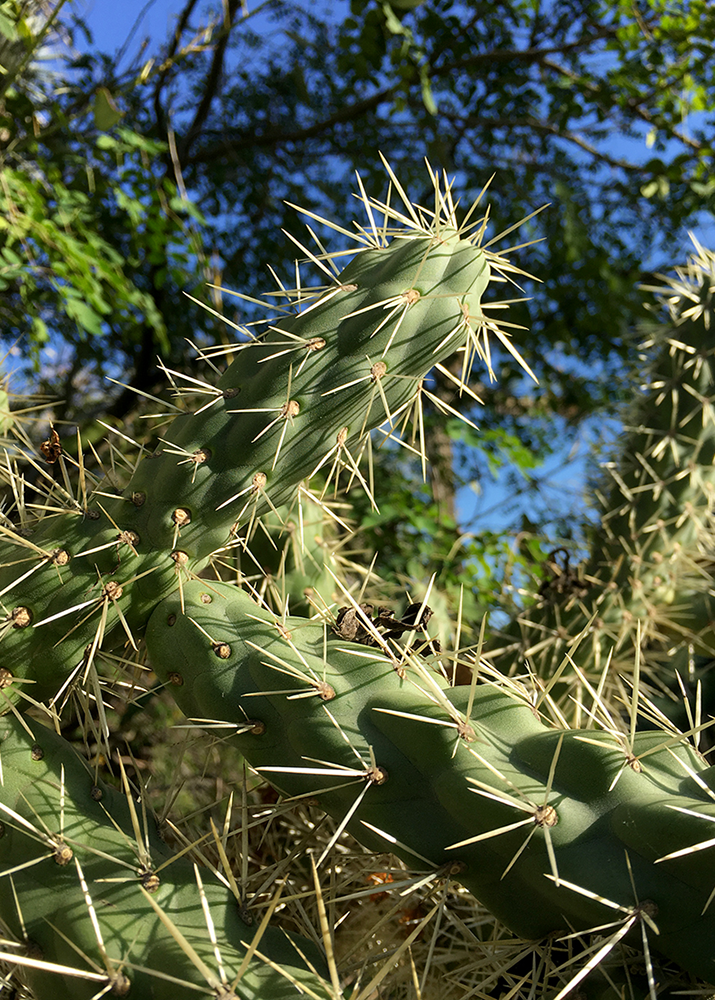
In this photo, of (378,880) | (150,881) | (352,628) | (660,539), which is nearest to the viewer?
(150,881)

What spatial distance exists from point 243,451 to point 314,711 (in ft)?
1.16

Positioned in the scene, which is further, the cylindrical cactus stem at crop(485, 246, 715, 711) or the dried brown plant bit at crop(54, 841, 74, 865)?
the cylindrical cactus stem at crop(485, 246, 715, 711)

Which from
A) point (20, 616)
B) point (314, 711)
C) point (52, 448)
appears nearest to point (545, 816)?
point (314, 711)

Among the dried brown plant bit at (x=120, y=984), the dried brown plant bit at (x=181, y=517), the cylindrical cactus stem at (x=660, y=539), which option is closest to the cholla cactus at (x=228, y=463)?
the dried brown plant bit at (x=181, y=517)

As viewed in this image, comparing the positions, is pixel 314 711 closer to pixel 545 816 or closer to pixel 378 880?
pixel 545 816

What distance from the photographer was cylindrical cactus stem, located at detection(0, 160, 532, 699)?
3.33ft

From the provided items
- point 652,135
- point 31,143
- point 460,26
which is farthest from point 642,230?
point 31,143

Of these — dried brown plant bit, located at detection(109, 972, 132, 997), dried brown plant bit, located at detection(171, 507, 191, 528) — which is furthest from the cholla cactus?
dried brown plant bit, located at detection(109, 972, 132, 997)

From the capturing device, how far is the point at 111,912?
808 millimetres

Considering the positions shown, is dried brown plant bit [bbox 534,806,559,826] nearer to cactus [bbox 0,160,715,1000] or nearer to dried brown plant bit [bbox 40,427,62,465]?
cactus [bbox 0,160,715,1000]

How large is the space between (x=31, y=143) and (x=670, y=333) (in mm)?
1715

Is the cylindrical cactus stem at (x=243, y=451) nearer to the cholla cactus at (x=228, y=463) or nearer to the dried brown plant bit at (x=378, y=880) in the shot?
the cholla cactus at (x=228, y=463)

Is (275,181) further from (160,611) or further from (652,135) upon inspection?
(160,611)

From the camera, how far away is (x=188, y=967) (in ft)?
2.44
